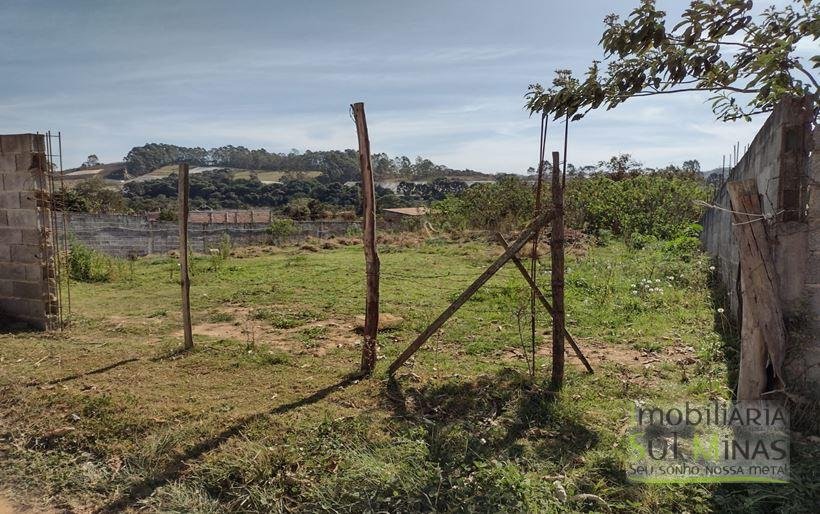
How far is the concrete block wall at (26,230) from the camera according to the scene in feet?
20.9

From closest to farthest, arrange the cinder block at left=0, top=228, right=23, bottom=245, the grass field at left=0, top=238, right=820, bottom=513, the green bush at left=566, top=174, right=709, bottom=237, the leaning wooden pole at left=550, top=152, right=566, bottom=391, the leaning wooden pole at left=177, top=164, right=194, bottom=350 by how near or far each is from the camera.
Result: 1. the grass field at left=0, top=238, right=820, bottom=513
2. the leaning wooden pole at left=550, top=152, right=566, bottom=391
3. the leaning wooden pole at left=177, top=164, right=194, bottom=350
4. the cinder block at left=0, top=228, right=23, bottom=245
5. the green bush at left=566, top=174, right=709, bottom=237

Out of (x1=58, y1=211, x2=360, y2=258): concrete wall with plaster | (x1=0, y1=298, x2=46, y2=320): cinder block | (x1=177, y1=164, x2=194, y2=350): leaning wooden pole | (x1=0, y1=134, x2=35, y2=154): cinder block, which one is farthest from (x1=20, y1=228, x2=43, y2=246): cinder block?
(x1=58, y1=211, x2=360, y2=258): concrete wall with plaster

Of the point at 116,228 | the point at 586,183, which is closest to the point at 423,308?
the point at 586,183

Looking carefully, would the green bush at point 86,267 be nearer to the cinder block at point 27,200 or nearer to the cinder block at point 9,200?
the cinder block at point 9,200

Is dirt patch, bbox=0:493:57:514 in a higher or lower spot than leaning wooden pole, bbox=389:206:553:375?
lower

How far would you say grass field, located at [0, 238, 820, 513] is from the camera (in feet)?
9.60

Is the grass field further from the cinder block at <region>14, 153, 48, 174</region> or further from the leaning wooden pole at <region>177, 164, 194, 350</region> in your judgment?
the cinder block at <region>14, 153, 48, 174</region>

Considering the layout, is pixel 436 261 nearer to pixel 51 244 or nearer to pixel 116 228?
pixel 51 244

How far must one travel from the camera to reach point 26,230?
21.3ft

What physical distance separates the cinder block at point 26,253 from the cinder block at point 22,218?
10.1 inches

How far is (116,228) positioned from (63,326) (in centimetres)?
1343

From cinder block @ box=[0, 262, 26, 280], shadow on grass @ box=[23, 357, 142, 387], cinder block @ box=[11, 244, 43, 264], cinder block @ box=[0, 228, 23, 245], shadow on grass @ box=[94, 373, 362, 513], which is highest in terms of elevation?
cinder block @ box=[0, 228, 23, 245]

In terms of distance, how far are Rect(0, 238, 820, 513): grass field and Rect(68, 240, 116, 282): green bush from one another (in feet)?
9.78

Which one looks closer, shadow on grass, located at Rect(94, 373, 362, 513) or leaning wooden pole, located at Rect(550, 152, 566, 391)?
shadow on grass, located at Rect(94, 373, 362, 513)
